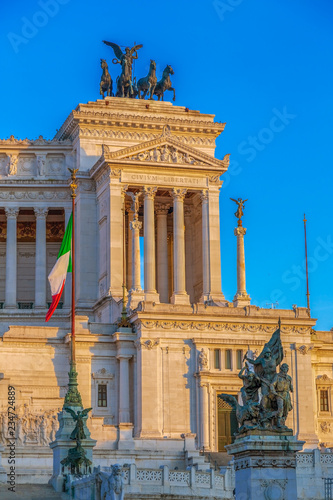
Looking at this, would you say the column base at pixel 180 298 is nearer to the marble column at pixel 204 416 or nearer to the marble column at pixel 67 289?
the marble column at pixel 67 289

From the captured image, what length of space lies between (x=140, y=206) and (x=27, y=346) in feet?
69.0

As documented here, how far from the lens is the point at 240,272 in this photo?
79.3 m

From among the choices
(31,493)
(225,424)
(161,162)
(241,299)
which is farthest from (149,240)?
(31,493)

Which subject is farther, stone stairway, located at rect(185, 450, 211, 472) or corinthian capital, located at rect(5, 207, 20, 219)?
corinthian capital, located at rect(5, 207, 20, 219)

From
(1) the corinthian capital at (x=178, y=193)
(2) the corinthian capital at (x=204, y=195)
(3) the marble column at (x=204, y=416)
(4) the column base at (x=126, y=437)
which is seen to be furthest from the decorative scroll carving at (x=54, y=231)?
(4) the column base at (x=126, y=437)

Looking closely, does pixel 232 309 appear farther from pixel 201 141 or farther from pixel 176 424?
pixel 201 141

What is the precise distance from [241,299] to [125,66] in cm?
2539

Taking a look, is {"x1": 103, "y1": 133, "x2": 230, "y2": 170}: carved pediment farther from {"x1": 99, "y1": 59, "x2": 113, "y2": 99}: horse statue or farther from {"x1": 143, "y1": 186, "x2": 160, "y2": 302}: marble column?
{"x1": 99, "y1": 59, "x2": 113, "y2": 99}: horse statue

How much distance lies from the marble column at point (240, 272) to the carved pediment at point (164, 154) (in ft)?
20.8

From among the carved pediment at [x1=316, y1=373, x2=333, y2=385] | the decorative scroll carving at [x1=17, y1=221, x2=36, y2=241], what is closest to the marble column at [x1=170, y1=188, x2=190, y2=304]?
the carved pediment at [x1=316, y1=373, x2=333, y2=385]

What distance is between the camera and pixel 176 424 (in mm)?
70375

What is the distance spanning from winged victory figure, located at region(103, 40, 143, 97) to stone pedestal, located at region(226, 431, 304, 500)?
6240cm

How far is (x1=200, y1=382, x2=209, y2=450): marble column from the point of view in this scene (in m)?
69.8

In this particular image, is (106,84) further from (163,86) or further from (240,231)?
(240,231)
